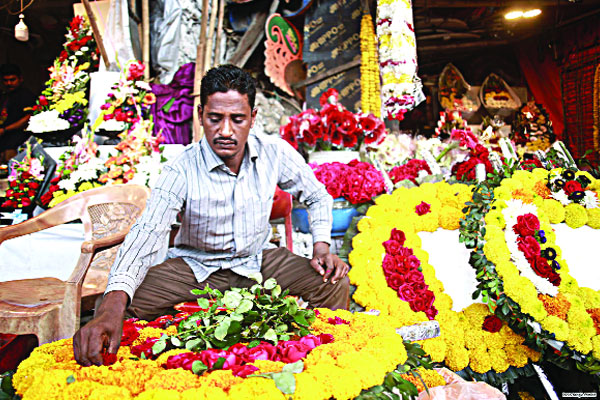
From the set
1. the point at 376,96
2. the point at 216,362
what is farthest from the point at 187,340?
the point at 376,96

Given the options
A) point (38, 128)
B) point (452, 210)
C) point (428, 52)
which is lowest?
point (452, 210)

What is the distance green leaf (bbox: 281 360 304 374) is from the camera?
1.01 meters

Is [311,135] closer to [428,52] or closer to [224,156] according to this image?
[224,156]

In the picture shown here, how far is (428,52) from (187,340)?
8.59 meters

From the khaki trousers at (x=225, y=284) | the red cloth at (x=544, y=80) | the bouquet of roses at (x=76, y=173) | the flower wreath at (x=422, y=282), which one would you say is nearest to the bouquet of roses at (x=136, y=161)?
the bouquet of roses at (x=76, y=173)

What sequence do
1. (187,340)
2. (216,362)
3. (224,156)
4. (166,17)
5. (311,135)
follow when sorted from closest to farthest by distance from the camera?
(216,362)
(187,340)
(224,156)
(311,135)
(166,17)

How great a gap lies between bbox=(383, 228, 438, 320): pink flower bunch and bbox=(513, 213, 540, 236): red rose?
529 mm

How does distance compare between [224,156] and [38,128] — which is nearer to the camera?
[224,156]

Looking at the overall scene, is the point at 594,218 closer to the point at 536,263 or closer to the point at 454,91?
the point at 536,263

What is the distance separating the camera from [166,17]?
5.00 metres

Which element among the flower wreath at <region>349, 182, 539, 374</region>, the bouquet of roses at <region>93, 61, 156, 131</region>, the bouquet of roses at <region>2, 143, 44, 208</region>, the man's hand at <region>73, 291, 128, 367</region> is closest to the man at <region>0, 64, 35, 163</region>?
the bouquet of roses at <region>2, 143, 44, 208</region>

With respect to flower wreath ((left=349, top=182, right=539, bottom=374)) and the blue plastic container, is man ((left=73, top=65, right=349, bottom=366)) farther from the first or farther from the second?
the blue plastic container

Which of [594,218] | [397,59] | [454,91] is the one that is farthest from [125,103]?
[454,91]

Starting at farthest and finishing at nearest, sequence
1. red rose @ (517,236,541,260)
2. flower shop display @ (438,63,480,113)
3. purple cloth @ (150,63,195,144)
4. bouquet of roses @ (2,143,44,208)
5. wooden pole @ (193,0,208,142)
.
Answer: flower shop display @ (438,63,480,113)
purple cloth @ (150,63,195,144)
wooden pole @ (193,0,208,142)
bouquet of roses @ (2,143,44,208)
red rose @ (517,236,541,260)
